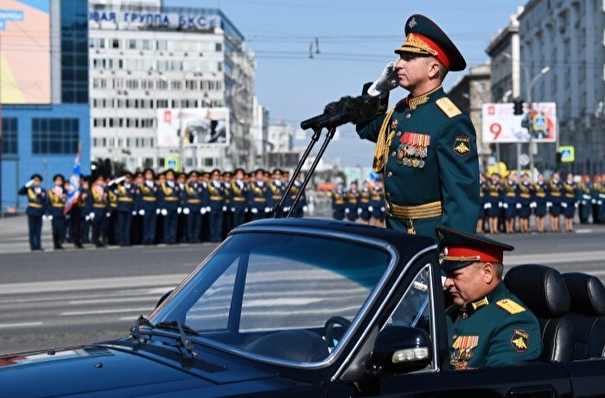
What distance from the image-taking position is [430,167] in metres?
5.52

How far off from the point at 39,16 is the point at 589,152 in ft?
152

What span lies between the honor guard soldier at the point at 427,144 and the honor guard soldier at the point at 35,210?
921 inches

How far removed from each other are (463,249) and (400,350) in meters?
1.02

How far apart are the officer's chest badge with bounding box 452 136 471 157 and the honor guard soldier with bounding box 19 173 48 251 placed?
2369 centimetres

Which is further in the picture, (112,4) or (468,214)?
(112,4)

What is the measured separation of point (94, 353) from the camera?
431 centimetres

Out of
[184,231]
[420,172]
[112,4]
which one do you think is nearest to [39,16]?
[112,4]

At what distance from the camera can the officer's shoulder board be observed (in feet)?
15.1

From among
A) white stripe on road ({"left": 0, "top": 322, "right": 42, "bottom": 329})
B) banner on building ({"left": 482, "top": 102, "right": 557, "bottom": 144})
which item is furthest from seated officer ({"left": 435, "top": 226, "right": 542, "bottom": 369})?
banner on building ({"left": 482, "top": 102, "right": 557, "bottom": 144})

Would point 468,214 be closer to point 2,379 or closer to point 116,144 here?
point 2,379

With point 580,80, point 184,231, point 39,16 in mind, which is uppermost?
point 39,16

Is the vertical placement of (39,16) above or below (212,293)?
above

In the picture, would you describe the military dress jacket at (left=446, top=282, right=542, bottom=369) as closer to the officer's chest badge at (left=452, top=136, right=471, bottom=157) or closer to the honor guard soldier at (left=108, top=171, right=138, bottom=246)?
the officer's chest badge at (left=452, top=136, right=471, bottom=157)

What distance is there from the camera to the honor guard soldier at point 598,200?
42375 mm
